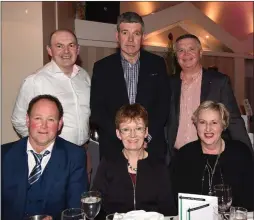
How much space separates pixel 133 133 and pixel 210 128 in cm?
54

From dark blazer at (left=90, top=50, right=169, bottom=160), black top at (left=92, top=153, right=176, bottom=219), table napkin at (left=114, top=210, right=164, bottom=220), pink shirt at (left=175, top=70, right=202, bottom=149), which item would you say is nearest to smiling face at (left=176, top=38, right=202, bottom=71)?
pink shirt at (left=175, top=70, right=202, bottom=149)

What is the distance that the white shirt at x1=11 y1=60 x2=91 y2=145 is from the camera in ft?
8.40

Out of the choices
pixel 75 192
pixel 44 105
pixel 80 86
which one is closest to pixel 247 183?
pixel 75 192

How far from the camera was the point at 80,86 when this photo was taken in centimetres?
274

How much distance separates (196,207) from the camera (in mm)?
1271

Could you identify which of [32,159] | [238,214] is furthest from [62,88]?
[238,214]

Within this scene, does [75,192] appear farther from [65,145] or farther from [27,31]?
[27,31]

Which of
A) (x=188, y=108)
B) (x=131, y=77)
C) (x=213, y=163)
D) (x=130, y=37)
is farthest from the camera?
(x=188, y=108)

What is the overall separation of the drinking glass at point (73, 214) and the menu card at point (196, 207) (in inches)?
16.5

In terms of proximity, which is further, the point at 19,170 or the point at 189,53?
the point at 189,53

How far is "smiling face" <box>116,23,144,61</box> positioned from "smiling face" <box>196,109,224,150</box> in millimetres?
747

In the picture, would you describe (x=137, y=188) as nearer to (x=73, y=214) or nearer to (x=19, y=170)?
(x=73, y=214)

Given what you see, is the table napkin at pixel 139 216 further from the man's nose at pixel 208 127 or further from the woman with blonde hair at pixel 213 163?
the man's nose at pixel 208 127

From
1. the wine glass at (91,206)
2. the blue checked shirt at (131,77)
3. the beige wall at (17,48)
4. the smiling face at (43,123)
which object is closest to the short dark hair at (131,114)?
the smiling face at (43,123)
